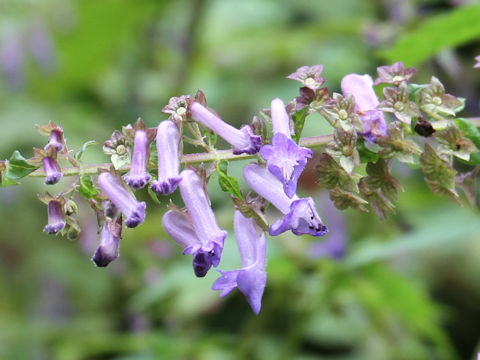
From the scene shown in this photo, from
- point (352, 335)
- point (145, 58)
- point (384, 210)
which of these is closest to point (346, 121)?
point (384, 210)

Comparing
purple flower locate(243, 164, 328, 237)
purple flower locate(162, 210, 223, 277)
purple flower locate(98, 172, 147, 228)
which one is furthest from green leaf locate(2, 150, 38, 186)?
purple flower locate(243, 164, 328, 237)

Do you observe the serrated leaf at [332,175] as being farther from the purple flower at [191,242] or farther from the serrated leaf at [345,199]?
the purple flower at [191,242]

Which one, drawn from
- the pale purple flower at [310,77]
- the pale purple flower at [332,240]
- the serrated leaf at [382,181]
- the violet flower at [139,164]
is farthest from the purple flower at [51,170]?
the pale purple flower at [332,240]

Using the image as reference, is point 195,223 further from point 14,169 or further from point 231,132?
point 14,169

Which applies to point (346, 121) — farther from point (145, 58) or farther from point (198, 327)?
point (145, 58)

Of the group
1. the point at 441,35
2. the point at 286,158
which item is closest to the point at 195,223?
the point at 286,158

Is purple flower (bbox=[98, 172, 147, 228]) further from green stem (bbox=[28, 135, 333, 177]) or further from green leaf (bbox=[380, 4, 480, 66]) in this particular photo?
green leaf (bbox=[380, 4, 480, 66])
